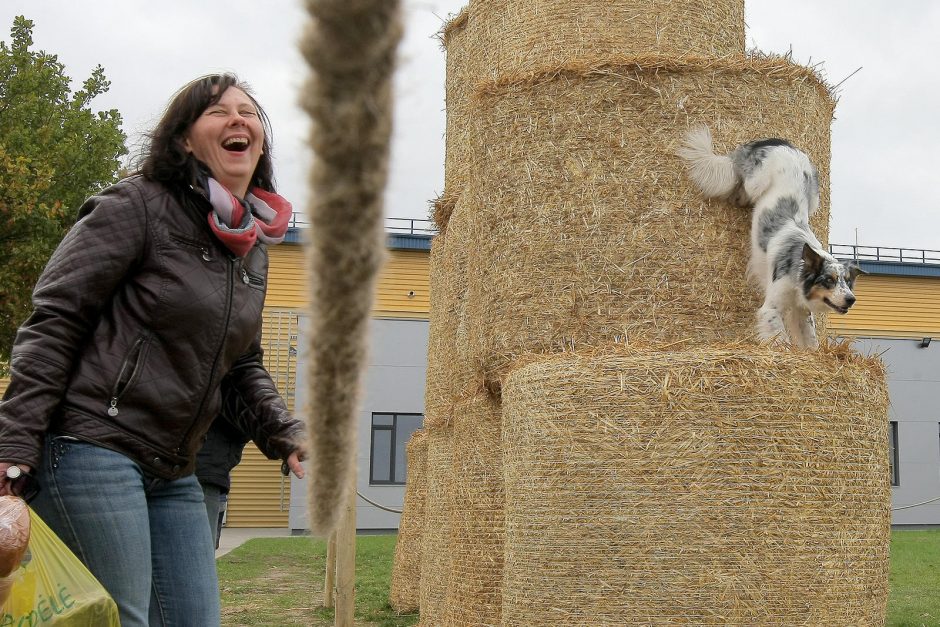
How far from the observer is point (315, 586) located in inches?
365

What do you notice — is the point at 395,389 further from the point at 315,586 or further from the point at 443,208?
the point at 443,208

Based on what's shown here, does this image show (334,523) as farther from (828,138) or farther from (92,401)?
(828,138)

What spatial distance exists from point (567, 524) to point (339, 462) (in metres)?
2.64

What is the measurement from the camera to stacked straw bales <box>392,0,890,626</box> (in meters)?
3.63

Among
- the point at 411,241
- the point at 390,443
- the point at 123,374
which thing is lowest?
the point at 390,443

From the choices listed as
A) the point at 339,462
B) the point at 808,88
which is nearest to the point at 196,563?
the point at 339,462

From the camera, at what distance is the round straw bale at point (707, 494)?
3588 mm

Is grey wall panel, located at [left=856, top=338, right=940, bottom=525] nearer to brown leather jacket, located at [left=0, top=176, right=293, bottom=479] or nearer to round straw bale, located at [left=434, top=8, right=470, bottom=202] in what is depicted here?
round straw bale, located at [left=434, top=8, right=470, bottom=202]

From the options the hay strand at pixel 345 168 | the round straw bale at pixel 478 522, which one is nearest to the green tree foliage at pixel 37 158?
the round straw bale at pixel 478 522

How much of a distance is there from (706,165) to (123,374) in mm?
2912

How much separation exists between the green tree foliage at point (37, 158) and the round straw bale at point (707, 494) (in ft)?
28.6

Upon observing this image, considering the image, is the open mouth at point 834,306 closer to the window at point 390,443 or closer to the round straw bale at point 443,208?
the round straw bale at point 443,208

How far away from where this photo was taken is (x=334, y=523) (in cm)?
146

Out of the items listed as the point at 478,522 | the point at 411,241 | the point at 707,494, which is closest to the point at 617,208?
the point at 707,494
